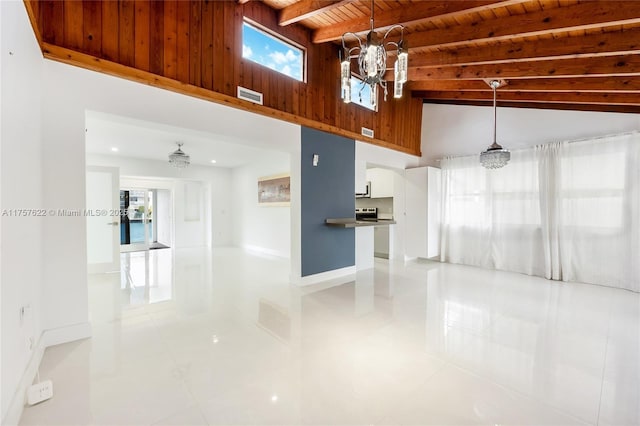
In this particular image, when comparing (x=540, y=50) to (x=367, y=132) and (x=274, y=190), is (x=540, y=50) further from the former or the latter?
(x=274, y=190)

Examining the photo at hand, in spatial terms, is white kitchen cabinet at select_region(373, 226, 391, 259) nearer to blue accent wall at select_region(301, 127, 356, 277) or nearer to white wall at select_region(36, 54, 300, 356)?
blue accent wall at select_region(301, 127, 356, 277)

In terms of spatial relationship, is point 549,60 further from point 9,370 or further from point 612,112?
point 9,370

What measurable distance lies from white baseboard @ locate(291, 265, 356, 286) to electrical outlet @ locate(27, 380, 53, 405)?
Result: 290 cm

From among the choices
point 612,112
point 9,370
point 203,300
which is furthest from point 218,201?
point 612,112

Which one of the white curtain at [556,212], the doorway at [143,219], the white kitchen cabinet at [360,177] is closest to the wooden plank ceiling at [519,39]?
the white curtain at [556,212]

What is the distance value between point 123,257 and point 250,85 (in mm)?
5379

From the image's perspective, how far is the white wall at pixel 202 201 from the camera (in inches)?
318

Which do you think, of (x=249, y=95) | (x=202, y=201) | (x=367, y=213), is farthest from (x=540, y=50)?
(x=202, y=201)

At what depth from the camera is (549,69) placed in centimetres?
360

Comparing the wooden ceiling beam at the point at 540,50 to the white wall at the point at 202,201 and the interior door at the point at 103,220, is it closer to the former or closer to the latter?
the interior door at the point at 103,220

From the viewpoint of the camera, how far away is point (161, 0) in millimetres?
2994

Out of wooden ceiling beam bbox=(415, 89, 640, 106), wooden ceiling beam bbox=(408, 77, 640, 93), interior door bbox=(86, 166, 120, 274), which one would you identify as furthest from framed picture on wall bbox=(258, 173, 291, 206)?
wooden ceiling beam bbox=(415, 89, 640, 106)

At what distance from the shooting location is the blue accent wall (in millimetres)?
4418

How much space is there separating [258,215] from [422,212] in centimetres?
420
